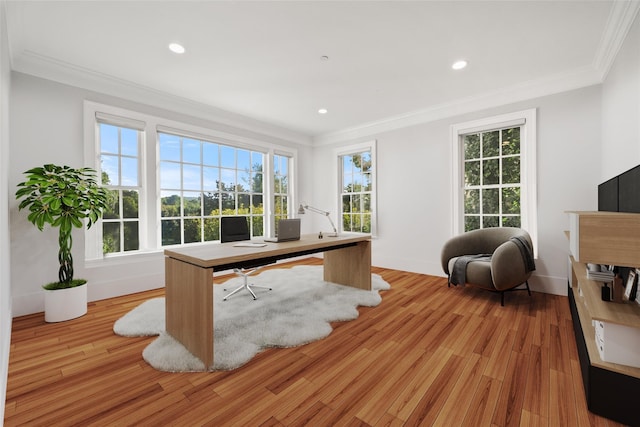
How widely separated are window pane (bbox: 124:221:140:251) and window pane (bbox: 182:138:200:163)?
1.20m

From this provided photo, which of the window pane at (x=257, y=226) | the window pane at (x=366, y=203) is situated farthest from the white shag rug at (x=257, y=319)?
the window pane at (x=366, y=203)

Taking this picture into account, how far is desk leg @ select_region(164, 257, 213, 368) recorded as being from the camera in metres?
1.89

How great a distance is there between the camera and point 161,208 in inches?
158

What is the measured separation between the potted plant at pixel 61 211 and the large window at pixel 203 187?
117 centimetres

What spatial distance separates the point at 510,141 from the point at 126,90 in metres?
5.19

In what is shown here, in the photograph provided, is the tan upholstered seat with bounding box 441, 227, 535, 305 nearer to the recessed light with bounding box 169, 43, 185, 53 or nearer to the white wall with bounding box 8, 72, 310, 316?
the recessed light with bounding box 169, 43, 185, 53

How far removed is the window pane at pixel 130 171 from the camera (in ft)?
12.1

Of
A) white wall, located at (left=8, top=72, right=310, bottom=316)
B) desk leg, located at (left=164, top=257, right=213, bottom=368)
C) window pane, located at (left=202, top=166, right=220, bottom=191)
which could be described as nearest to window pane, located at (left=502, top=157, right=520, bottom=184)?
desk leg, located at (left=164, top=257, right=213, bottom=368)

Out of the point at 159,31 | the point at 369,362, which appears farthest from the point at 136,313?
the point at 159,31

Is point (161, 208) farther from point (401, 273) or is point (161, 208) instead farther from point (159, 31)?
point (401, 273)

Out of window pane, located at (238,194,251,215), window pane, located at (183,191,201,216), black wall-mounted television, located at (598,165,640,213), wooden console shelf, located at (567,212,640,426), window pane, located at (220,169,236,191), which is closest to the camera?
wooden console shelf, located at (567,212,640,426)

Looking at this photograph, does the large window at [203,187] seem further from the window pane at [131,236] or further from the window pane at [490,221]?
the window pane at [490,221]

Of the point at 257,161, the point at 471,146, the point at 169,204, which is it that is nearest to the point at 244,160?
the point at 257,161

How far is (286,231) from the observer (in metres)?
3.07
